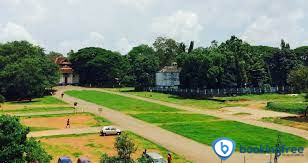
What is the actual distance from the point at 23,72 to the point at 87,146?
50.6 metres

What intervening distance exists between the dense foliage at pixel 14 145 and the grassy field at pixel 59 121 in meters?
27.4

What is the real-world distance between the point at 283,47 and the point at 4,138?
108 m

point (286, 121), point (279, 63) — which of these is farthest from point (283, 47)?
point (286, 121)

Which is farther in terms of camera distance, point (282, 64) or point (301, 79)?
point (282, 64)

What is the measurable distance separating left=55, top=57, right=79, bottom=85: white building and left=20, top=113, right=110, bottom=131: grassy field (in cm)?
6499

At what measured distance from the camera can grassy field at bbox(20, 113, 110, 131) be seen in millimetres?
53469

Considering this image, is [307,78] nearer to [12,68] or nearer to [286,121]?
[286,121]

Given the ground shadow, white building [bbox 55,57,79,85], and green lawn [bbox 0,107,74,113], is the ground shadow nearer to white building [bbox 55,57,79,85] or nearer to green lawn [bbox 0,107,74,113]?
green lawn [bbox 0,107,74,113]

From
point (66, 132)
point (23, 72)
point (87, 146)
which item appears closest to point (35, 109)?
point (23, 72)

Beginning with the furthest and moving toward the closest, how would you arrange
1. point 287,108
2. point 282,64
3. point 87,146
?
1. point 282,64
2. point 287,108
3. point 87,146

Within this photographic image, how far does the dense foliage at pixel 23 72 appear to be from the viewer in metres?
85.2

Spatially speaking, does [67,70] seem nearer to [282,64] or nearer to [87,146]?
[282,64]

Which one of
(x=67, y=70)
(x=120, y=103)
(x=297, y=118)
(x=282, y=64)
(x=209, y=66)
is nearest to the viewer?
(x=297, y=118)

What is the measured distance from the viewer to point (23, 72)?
278 feet
